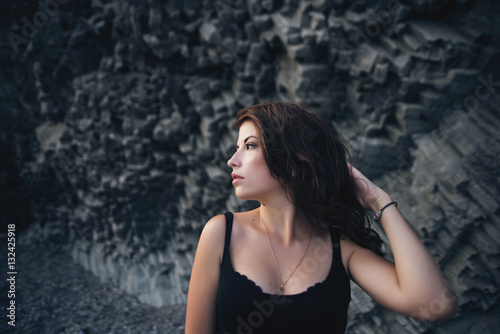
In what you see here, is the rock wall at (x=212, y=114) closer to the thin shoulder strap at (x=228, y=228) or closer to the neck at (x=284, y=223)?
the neck at (x=284, y=223)

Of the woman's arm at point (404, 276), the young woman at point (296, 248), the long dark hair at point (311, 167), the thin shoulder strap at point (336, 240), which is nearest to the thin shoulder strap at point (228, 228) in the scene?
the young woman at point (296, 248)

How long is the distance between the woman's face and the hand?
0.53 m

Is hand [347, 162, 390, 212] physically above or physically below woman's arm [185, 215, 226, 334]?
above

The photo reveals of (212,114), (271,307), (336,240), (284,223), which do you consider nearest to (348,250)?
(336,240)

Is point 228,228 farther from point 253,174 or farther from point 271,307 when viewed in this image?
point 271,307

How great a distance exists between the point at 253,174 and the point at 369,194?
769 mm

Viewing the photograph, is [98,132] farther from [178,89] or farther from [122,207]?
[178,89]

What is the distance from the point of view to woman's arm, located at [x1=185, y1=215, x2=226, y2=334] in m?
1.91

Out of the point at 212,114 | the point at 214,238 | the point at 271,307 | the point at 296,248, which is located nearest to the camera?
the point at 271,307

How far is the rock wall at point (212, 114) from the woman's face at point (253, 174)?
1.18m

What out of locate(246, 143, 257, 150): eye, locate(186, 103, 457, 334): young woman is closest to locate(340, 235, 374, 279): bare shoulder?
locate(186, 103, 457, 334): young woman

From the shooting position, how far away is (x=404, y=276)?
173 centimetres

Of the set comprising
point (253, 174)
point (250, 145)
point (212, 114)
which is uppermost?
point (250, 145)

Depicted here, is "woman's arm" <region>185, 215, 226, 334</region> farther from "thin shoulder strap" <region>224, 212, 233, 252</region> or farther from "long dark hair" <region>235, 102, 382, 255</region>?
"long dark hair" <region>235, 102, 382, 255</region>
